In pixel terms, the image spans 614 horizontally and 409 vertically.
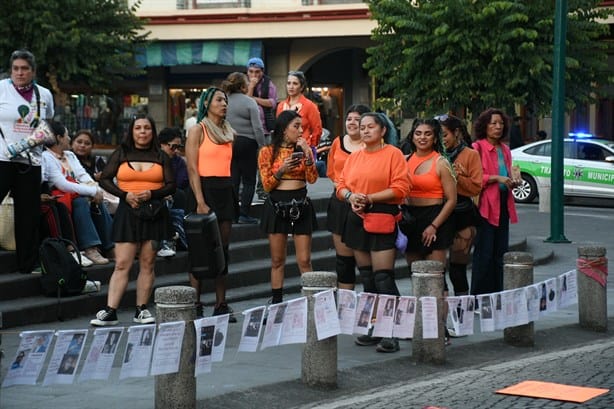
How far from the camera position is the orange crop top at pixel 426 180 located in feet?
35.4

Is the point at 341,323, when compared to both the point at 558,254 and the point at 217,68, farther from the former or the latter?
the point at 217,68

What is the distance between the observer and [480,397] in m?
8.91

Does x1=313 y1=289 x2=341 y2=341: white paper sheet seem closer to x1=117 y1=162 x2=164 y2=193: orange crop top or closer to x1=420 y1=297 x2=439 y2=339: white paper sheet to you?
x1=420 y1=297 x2=439 y2=339: white paper sheet

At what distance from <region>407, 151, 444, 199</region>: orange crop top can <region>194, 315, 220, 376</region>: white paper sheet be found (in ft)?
10.4

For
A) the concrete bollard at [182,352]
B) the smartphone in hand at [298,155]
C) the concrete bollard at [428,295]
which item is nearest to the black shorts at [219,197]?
the smartphone in hand at [298,155]

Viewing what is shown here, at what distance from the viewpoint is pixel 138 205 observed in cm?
1112

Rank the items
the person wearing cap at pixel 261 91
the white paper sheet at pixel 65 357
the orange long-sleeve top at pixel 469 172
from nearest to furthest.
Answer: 1. the white paper sheet at pixel 65 357
2. the orange long-sleeve top at pixel 469 172
3. the person wearing cap at pixel 261 91

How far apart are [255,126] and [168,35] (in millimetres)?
23877

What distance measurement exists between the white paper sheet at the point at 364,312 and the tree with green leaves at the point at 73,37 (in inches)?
972

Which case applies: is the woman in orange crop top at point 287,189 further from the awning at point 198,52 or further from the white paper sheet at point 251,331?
the awning at point 198,52

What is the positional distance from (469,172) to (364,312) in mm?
2269

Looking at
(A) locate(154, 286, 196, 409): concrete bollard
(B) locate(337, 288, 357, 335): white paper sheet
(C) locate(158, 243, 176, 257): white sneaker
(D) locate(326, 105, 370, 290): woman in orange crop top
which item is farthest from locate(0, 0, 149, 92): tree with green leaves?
(A) locate(154, 286, 196, 409): concrete bollard

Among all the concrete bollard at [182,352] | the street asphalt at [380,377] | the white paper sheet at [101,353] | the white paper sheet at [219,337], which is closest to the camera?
the white paper sheet at [101,353]

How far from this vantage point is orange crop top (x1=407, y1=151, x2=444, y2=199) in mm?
10781
